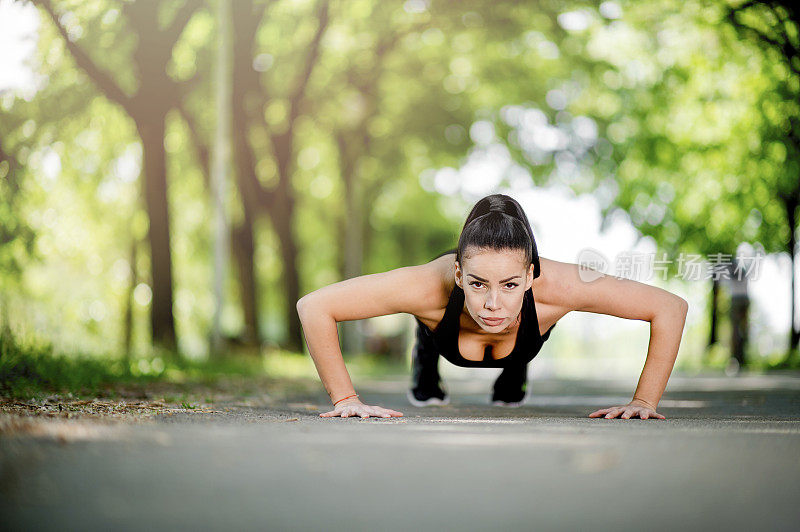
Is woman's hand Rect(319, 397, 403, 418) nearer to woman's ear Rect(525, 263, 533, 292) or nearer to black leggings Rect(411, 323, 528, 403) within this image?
woman's ear Rect(525, 263, 533, 292)

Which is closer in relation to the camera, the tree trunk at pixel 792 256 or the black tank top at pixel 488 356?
the black tank top at pixel 488 356

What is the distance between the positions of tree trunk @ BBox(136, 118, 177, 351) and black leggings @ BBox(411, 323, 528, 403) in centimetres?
804

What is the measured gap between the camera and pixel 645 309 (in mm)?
4930

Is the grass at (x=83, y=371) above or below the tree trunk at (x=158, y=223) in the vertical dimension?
below

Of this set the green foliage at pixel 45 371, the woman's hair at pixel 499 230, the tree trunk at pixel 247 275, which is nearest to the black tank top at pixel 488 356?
the woman's hair at pixel 499 230

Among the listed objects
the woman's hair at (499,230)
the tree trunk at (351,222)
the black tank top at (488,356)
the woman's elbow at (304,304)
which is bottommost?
the black tank top at (488,356)

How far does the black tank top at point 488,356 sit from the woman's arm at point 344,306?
0.20 metres

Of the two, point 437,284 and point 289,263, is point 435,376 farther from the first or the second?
point 289,263

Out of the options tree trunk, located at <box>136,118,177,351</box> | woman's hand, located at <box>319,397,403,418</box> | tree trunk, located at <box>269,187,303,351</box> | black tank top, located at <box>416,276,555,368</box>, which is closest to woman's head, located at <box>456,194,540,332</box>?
black tank top, located at <box>416,276,555,368</box>

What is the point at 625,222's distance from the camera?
76.2 feet

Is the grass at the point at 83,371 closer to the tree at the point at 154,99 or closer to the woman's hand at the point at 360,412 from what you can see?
the woman's hand at the point at 360,412

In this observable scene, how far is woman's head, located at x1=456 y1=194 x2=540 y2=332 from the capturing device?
4.46m

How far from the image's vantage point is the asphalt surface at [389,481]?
2311 mm

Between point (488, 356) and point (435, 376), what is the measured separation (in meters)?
1.40
